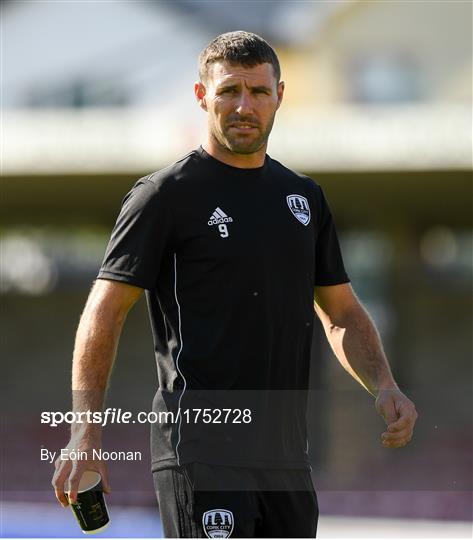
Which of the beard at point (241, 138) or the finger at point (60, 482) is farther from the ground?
the beard at point (241, 138)

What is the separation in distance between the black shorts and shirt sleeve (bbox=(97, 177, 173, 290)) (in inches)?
26.9

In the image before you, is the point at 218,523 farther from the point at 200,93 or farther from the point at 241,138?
the point at 200,93

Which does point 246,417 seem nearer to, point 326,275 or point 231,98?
point 326,275

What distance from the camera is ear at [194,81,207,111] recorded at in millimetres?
4234

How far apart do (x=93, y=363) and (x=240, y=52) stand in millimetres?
1209

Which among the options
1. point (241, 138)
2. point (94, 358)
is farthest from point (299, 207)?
point (94, 358)

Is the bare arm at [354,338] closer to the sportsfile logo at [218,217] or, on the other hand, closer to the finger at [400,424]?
the finger at [400,424]

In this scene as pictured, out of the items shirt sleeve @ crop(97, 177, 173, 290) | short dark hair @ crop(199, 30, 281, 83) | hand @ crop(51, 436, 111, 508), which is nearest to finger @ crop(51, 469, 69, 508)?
hand @ crop(51, 436, 111, 508)

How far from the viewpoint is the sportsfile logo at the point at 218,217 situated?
4.04 metres

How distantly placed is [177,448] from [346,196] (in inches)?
575

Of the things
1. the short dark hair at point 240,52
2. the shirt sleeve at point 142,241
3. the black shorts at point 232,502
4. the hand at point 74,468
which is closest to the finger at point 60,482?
the hand at point 74,468

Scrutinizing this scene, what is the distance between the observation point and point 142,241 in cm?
395

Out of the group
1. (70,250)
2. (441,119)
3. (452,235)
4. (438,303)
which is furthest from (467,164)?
(70,250)

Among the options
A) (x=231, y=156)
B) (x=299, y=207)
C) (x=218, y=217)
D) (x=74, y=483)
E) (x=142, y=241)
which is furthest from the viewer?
(x=299, y=207)
